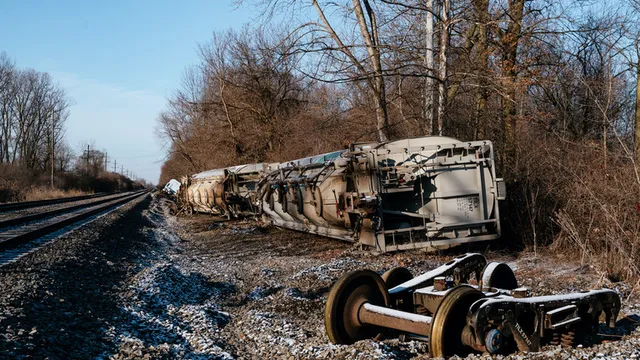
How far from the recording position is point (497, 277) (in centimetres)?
568

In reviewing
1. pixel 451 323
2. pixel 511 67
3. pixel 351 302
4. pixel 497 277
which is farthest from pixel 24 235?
pixel 511 67

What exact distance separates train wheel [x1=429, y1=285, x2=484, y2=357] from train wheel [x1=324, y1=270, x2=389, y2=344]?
0.95m

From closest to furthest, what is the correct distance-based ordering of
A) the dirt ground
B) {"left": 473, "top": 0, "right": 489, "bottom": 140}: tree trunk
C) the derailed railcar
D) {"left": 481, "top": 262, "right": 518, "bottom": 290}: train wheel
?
1. the dirt ground
2. {"left": 481, "top": 262, "right": 518, "bottom": 290}: train wheel
3. the derailed railcar
4. {"left": 473, "top": 0, "right": 489, "bottom": 140}: tree trunk

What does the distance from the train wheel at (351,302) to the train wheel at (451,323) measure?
0.95m

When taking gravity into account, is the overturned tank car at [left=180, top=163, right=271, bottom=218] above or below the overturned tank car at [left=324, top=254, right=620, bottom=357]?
above

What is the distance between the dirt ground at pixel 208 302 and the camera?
501cm

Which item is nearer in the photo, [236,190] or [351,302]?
[351,302]

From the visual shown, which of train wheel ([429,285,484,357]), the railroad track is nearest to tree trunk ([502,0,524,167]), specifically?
train wheel ([429,285,484,357])

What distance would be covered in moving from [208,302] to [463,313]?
14.7 ft

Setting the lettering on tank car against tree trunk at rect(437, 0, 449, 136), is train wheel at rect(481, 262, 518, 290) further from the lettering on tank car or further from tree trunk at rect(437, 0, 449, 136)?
tree trunk at rect(437, 0, 449, 136)

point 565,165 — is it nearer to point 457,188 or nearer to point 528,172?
point 528,172

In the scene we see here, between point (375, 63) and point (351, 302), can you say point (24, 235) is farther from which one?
point (351, 302)

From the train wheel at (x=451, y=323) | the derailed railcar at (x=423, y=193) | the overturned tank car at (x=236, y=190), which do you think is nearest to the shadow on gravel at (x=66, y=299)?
the train wheel at (x=451, y=323)

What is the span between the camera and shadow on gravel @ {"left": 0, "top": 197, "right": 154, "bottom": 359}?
16.7ft
